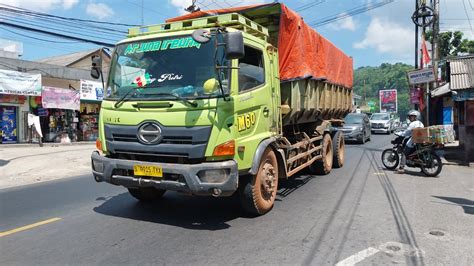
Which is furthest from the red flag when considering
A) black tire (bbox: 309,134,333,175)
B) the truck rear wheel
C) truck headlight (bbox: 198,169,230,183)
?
truck headlight (bbox: 198,169,230,183)

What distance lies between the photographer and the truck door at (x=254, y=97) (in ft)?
17.8

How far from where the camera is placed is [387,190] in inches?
327

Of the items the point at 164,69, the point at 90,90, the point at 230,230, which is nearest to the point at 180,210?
the point at 230,230

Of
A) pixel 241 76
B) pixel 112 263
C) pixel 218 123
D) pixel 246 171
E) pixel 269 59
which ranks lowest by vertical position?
pixel 112 263

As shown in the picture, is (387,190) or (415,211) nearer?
(415,211)

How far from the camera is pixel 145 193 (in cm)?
671

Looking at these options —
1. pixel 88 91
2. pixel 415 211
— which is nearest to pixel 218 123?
pixel 415 211

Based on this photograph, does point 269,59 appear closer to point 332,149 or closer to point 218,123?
point 218,123

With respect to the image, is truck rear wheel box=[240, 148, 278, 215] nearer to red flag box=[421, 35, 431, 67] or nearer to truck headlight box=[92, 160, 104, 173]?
truck headlight box=[92, 160, 104, 173]

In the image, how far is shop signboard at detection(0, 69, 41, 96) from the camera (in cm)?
1947

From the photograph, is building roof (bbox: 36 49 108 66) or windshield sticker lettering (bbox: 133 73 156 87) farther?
building roof (bbox: 36 49 108 66)

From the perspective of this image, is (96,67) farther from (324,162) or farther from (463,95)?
(463,95)

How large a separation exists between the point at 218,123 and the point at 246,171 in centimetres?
85

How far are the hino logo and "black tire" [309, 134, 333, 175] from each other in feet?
18.5
